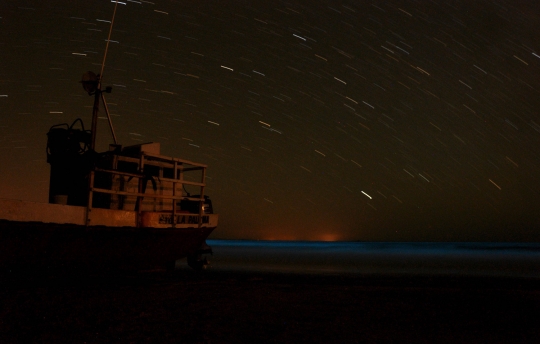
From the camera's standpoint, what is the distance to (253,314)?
22.1 ft

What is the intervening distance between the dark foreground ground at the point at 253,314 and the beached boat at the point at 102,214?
3.59 ft

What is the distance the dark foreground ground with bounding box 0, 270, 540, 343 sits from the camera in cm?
539

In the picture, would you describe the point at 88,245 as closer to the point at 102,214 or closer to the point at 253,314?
the point at 102,214

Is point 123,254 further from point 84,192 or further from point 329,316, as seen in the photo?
point 329,316

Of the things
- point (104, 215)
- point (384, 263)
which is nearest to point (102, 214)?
point (104, 215)

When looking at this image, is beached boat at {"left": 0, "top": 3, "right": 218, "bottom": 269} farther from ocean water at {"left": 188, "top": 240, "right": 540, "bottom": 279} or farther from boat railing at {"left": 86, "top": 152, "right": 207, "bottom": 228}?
ocean water at {"left": 188, "top": 240, "right": 540, "bottom": 279}

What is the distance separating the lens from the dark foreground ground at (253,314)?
539 cm

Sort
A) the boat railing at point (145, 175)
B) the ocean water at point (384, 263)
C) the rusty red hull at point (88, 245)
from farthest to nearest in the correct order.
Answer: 1. the ocean water at point (384, 263)
2. the boat railing at point (145, 175)
3. the rusty red hull at point (88, 245)

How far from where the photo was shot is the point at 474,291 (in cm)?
1048

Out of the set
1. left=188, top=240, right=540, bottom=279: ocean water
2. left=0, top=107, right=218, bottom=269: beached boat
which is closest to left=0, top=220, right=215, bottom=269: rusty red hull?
left=0, top=107, right=218, bottom=269: beached boat

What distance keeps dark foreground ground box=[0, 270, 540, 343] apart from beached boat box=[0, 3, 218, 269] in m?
1.09

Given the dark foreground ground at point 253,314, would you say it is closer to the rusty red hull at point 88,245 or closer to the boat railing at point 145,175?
the rusty red hull at point 88,245

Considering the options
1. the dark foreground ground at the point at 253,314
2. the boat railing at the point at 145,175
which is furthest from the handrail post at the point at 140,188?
the dark foreground ground at the point at 253,314

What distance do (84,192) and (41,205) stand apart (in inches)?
105
